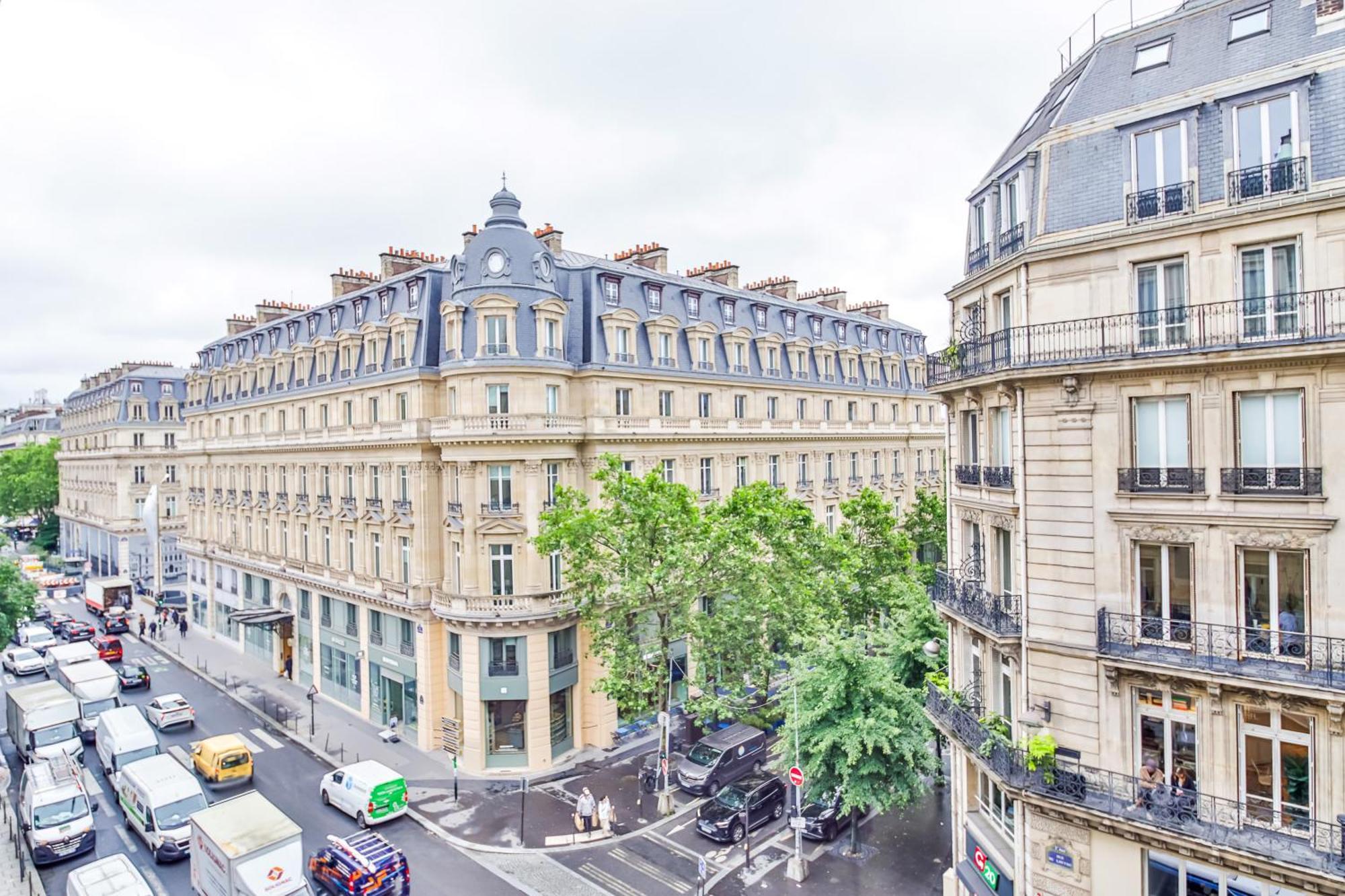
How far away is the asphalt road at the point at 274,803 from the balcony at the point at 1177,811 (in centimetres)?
1558

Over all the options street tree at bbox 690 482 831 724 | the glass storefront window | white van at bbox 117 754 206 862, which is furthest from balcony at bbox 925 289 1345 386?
white van at bbox 117 754 206 862

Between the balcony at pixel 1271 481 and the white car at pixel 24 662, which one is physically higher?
the balcony at pixel 1271 481

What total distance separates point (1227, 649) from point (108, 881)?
2669 cm

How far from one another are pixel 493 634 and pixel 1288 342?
28154 mm

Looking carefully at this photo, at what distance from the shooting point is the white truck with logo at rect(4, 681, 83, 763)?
32344 millimetres

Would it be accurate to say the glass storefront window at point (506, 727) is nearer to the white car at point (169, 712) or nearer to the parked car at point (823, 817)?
the parked car at point (823, 817)

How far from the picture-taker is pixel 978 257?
67.8 feet

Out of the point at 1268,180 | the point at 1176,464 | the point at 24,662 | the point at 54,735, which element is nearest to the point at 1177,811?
the point at 1176,464

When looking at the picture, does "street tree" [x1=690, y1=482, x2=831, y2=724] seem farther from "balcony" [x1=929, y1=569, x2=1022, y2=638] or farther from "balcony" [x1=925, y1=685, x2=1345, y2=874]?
"balcony" [x1=925, y1=685, x2=1345, y2=874]

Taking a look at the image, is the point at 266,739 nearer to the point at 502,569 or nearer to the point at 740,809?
the point at 502,569

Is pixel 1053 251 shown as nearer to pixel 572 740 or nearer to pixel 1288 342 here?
pixel 1288 342

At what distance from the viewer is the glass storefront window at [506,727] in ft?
110

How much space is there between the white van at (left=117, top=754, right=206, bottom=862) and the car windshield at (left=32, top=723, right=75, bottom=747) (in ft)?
23.3

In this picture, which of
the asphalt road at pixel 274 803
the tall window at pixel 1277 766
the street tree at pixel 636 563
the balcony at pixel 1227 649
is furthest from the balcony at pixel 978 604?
the asphalt road at pixel 274 803
